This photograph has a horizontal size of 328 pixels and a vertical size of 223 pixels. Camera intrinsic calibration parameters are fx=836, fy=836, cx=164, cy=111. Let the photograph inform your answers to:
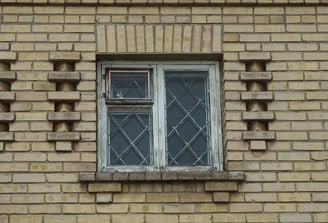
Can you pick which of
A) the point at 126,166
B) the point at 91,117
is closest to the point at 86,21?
the point at 91,117

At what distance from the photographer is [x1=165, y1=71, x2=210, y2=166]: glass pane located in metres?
7.51

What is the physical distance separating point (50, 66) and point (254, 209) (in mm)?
2231

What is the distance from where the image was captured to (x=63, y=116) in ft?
24.2

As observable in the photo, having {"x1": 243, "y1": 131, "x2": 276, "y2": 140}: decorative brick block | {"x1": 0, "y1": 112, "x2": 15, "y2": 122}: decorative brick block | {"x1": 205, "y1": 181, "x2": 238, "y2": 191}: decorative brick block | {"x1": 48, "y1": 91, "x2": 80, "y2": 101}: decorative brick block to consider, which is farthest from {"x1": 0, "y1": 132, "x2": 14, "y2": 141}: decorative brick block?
{"x1": 243, "y1": 131, "x2": 276, "y2": 140}: decorative brick block

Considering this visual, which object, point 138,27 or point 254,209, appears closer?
point 254,209

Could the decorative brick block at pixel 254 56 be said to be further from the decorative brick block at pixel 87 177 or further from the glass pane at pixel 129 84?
the decorative brick block at pixel 87 177

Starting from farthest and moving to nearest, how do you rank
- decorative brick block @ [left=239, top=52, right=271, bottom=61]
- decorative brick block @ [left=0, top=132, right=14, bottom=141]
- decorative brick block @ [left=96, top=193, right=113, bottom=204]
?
1. decorative brick block @ [left=239, top=52, right=271, bottom=61]
2. decorative brick block @ [left=0, top=132, right=14, bottom=141]
3. decorative brick block @ [left=96, top=193, right=113, bottom=204]

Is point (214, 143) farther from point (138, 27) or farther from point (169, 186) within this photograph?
point (138, 27)

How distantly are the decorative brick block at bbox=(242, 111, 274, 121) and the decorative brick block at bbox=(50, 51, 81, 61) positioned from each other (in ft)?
5.24

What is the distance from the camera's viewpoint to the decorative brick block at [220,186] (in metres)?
7.20

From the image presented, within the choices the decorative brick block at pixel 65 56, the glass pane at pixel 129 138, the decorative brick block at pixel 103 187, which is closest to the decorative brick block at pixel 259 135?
the glass pane at pixel 129 138

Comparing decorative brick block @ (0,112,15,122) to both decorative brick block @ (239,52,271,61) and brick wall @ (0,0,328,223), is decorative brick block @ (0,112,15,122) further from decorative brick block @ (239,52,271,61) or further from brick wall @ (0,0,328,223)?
decorative brick block @ (239,52,271,61)

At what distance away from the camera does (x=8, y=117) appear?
7344 millimetres

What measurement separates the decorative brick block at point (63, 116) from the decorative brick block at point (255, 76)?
60.3 inches
